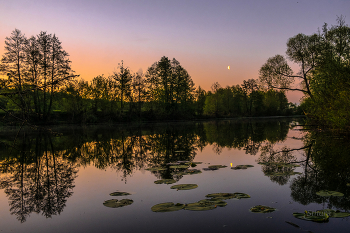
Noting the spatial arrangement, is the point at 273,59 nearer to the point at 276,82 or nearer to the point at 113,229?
the point at 276,82

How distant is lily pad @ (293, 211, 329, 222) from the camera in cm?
446

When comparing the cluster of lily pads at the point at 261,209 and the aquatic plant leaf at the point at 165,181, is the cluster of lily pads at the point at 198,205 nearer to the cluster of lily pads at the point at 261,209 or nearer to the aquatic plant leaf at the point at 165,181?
the cluster of lily pads at the point at 261,209

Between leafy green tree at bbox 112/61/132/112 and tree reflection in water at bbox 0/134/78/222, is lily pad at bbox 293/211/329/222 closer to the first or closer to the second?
tree reflection in water at bbox 0/134/78/222

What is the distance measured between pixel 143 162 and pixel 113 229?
6.41 metres

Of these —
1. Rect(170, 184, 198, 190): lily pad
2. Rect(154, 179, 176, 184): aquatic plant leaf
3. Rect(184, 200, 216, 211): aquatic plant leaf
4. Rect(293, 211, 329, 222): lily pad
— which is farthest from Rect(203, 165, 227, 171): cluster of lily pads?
Rect(293, 211, 329, 222): lily pad

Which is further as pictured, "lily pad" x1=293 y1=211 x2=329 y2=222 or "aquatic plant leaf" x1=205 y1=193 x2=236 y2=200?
"aquatic plant leaf" x1=205 y1=193 x2=236 y2=200

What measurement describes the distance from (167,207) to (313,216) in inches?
120

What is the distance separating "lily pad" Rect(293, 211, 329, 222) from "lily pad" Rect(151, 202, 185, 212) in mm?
2476

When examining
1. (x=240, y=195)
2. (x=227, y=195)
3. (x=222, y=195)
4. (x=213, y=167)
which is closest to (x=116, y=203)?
(x=222, y=195)

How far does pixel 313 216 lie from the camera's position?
15.1 ft

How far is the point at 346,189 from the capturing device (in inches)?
243

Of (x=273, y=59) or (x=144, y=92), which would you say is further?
(x=144, y=92)

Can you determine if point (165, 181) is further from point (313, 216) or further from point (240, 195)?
point (313, 216)

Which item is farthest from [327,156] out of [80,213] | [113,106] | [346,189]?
[113,106]
